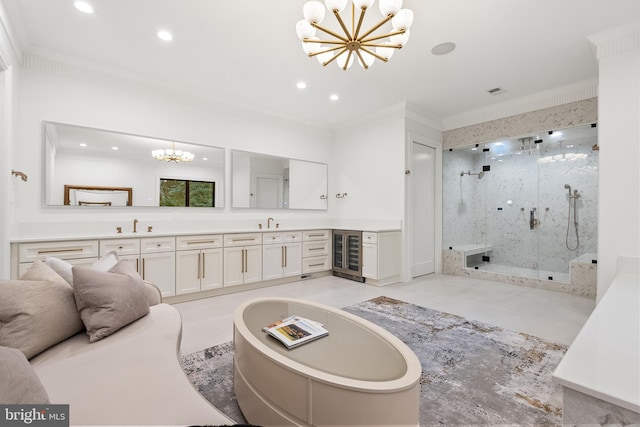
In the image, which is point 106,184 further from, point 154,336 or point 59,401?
point 59,401

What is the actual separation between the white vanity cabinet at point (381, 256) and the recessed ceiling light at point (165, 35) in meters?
3.43

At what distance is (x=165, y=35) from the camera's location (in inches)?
112

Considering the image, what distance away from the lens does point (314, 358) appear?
1.39m

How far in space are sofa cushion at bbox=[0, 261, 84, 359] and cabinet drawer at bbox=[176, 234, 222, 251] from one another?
2017mm

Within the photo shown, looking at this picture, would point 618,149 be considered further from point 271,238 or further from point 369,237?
point 271,238

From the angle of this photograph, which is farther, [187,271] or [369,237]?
[369,237]

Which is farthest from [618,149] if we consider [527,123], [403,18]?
[403,18]

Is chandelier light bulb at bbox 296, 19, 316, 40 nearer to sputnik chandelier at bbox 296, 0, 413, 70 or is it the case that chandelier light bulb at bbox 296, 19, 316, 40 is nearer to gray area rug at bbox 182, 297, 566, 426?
sputnik chandelier at bbox 296, 0, 413, 70

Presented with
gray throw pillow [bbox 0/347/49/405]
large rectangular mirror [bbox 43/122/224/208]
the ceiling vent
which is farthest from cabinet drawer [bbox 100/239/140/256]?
the ceiling vent

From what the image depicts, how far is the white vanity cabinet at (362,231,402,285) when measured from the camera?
437cm

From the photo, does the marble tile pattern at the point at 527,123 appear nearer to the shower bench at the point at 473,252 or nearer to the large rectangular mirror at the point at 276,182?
the shower bench at the point at 473,252

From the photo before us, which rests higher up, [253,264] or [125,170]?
[125,170]

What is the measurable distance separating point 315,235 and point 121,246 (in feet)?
8.96

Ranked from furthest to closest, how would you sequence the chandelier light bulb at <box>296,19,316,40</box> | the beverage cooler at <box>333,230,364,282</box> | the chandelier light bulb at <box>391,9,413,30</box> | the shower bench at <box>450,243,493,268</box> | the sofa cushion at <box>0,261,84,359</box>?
1. the shower bench at <box>450,243,493,268</box>
2. the beverage cooler at <box>333,230,364,282</box>
3. the chandelier light bulb at <box>296,19,316,40</box>
4. the chandelier light bulb at <box>391,9,413,30</box>
5. the sofa cushion at <box>0,261,84,359</box>
